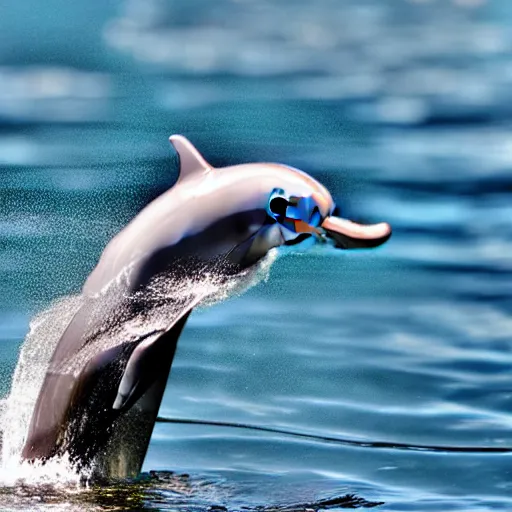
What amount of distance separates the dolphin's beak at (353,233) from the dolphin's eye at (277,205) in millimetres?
212

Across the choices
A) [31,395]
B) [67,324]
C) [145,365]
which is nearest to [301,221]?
[145,365]

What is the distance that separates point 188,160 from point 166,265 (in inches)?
19.8

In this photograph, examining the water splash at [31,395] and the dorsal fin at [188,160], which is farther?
the water splash at [31,395]

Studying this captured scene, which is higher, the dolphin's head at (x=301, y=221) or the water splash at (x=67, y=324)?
the dolphin's head at (x=301, y=221)

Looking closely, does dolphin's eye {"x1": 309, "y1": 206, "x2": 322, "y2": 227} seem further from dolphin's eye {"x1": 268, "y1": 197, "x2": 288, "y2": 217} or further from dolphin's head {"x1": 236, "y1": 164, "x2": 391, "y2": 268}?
dolphin's eye {"x1": 268, "y1": 197, "x2": 288, "y2": 217}

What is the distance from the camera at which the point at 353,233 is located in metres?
6.50

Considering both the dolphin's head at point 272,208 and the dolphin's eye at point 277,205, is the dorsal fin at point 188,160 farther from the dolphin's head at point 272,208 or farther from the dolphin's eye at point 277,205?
the dolphin's eye at point 277,205

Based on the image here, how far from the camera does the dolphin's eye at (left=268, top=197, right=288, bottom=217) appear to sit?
6.46m

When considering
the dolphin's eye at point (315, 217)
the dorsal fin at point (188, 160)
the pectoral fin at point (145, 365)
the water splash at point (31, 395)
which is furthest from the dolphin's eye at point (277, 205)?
the water splash at point (31, 395)

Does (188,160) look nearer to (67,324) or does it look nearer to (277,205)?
(277,205)

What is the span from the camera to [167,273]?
255 inches

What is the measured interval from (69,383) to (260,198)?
1242 mm

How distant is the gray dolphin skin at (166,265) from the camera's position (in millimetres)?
6449

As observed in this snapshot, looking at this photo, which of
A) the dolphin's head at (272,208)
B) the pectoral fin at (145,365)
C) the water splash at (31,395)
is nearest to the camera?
the pectoral fin at (145,365)
